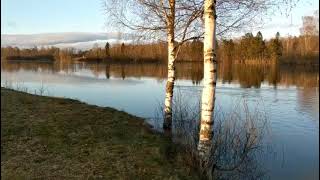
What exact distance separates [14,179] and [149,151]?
307cm

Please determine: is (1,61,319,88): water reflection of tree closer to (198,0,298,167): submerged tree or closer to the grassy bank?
the grassy bank

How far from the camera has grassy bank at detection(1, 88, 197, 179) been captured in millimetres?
7246

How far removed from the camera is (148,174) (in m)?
7.42

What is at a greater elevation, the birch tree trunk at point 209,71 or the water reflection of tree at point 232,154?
the birch tree trunk at point 209,71

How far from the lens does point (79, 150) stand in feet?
27.9

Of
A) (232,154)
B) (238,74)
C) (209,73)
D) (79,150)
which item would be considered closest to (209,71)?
(209,73)

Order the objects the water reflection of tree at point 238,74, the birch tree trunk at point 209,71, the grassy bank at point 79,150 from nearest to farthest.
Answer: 1. the grassy bank at point 79,150
2. the birch tree trunk at point 209,71
3. the water reflection of tree at point 238,74

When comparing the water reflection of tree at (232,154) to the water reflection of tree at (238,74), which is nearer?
the water reflection of tree at (232,154)

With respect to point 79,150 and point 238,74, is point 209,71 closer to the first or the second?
point 79,150

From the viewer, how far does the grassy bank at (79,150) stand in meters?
7.25

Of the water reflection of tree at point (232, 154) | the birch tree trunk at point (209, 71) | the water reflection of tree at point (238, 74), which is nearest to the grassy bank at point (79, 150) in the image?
the water reflection of tree at point (232, 154)

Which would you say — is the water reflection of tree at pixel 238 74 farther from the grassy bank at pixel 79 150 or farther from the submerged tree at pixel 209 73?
the submerged tree at pixel 209 73

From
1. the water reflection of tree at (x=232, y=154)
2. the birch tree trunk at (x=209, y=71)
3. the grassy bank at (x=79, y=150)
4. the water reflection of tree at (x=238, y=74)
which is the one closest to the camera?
the grassy bank at (x=79, y=150)

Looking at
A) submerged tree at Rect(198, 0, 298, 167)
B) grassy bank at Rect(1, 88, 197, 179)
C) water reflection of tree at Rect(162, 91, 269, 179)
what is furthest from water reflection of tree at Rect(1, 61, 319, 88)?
submerged tree at Rect(198, 0, 298, 167)
